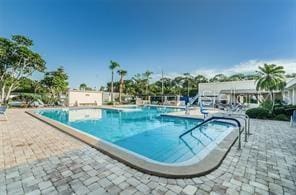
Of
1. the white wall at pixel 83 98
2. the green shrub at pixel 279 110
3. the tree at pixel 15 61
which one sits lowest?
the green shrub at pixel 279 110

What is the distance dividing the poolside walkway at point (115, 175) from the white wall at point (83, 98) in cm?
2094

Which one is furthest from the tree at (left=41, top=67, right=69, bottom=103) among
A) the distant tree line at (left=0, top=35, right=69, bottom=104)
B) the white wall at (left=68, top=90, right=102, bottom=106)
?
the white wall at (left=68, top=90, right=102, bottom=106)

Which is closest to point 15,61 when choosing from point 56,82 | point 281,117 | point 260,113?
point 56,82

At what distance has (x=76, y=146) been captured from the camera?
4.68 m

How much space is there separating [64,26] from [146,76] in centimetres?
2309

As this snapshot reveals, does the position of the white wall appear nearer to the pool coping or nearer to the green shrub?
the pool coping

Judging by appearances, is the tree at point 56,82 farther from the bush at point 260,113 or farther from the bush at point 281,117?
the bush at point 281,117

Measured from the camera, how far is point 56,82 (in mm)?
23047

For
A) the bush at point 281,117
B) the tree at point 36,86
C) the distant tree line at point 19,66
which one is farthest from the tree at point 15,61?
the bush at point 281,117

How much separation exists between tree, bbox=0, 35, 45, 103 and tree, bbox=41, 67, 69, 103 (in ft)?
7.89

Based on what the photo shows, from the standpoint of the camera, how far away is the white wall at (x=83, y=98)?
2428 cm

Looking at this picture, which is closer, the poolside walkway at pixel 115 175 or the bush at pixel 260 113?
the poolside walkway at pixel 115 175

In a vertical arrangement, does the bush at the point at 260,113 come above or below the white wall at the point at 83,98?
below

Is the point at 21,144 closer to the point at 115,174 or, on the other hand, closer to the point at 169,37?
the point at 115,174
